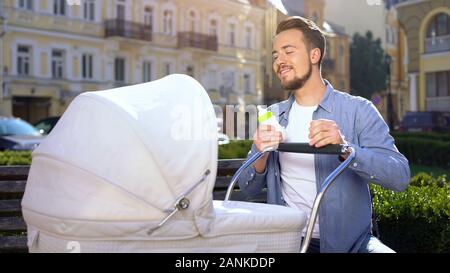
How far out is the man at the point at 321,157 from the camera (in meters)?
2.71

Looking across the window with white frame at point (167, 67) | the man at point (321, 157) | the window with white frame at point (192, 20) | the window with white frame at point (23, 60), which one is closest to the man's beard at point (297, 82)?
the man at point (321, 157)

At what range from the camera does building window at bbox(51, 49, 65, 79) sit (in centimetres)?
2942

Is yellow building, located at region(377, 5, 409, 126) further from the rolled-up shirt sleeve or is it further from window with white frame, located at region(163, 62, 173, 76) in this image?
the rolled-up shirt sleeve

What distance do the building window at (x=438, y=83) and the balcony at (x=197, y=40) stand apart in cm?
1250

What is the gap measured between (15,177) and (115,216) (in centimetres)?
267

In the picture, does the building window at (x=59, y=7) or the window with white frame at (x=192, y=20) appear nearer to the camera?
the building window at (x=59, y=7)

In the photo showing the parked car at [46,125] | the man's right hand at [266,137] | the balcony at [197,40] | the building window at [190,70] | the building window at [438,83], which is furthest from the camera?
the building window at [190,70]

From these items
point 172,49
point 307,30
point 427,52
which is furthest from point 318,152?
point 172,49

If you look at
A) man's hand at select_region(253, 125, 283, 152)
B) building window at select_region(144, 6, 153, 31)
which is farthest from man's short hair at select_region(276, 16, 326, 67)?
building window at select_region(144, 6, 153, 31)

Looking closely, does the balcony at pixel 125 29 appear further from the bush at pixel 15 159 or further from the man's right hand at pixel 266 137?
the man's right hand at pixel 266 137

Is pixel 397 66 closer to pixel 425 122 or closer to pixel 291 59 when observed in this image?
pixel 425 122

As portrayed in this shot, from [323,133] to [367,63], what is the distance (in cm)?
4643

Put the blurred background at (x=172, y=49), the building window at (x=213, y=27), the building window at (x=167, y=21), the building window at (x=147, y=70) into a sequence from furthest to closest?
the building window at (x=213, y=27) < the building window at (x=167, y=21) < the building window at (x=147, y=70) < the blurred background at (x=172, y=49)

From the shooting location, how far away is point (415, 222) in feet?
13.3
